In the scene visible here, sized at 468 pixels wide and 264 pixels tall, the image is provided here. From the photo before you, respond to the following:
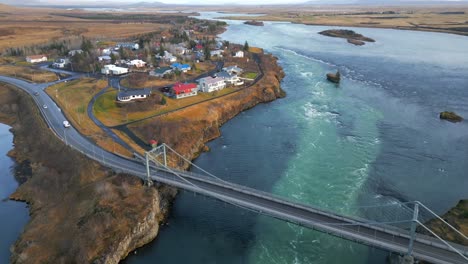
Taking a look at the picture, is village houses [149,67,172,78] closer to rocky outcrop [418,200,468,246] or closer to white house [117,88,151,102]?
white house [117,88,151,102]

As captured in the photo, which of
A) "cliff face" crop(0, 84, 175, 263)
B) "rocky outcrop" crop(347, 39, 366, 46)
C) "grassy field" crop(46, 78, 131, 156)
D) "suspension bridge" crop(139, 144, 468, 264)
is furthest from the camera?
"rocky outcrop" crop(347, 39, 366, 46)

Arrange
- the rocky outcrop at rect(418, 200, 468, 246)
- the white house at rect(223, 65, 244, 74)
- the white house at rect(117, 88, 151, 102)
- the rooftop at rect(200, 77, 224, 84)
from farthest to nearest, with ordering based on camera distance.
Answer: the white house at rect(223, 65, 244, 74)
the rooftop at rect(200, 77, 224, 84)
the white house at rect(117, 88, 151, 102)
the rocky outcrop at rect(418, 200, 468, 246)

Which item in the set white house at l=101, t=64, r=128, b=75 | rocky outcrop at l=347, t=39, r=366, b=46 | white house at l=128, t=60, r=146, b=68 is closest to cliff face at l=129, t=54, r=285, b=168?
white house at l=101, t=64, r=128, b=75

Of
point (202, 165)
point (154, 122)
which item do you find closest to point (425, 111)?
point (202, 165)

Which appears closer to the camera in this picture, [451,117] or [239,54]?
[451,117]

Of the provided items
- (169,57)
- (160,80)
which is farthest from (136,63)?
(160,80)

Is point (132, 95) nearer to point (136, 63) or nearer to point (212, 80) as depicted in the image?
point (212, 80)

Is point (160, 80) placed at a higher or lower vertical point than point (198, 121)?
higher

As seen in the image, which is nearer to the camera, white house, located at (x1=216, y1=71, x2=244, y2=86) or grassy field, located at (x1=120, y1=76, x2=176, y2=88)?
grassy field, located at (x1=120, y1=76, x2=176, y2=88)
